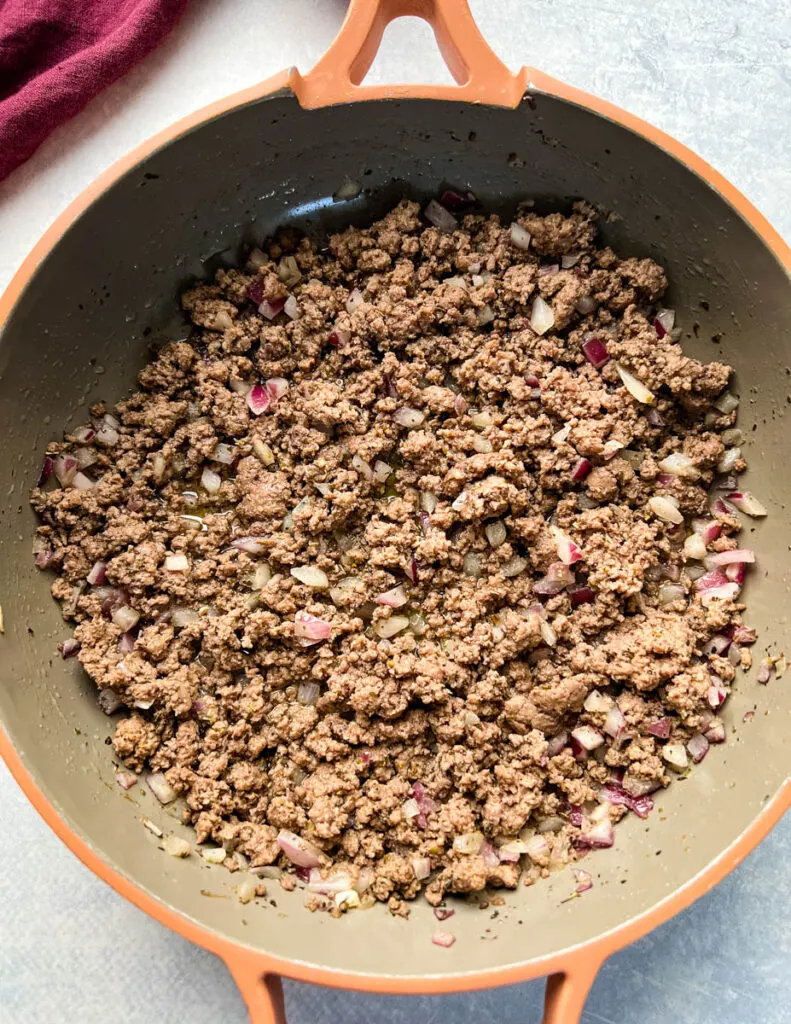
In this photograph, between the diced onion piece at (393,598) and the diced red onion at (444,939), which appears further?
the diced onion piece at (393,598)

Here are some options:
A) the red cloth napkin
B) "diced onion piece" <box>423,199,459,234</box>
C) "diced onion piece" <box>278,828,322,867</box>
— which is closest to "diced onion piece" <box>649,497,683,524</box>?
"diced onion piece" <box>423,199,459,234</box>

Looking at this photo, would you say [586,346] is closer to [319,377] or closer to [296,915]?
[319,377]

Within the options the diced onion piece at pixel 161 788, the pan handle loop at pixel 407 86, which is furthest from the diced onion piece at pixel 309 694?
the pan handle loop at pixel 407 86

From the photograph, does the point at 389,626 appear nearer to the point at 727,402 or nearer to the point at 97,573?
the point at 97,573

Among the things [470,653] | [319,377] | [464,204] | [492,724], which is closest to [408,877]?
[492,724]

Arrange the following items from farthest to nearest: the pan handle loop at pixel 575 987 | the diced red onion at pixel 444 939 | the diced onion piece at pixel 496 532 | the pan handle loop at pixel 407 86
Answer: the diced onion piece at pixel 496 532 < the diced red onion at pixel 444 939 < the pan handle loop at pixel 407 86 < the pan handle loop at pixel 575 987

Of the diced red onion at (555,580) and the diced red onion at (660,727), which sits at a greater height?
the diced red onion at (555,580)

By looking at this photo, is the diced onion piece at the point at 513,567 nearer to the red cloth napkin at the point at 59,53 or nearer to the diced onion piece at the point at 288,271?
the diced onion piece at the point at 288,271
